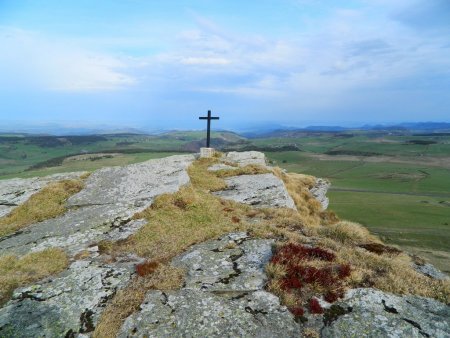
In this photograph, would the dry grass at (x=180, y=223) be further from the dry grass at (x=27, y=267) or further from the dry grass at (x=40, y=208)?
the dry grass at (x=40, y=208)

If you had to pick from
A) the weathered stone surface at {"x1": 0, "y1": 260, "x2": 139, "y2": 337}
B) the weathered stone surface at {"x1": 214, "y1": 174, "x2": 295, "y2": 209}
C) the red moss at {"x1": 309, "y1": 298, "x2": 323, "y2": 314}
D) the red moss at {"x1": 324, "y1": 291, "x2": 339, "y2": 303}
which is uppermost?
the weathered stone surface at {"x1": 214, "y1": 174, "x2": 295, "y2": 209}

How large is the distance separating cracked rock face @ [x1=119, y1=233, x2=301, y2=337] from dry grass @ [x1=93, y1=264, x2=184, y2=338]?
0.27 meters

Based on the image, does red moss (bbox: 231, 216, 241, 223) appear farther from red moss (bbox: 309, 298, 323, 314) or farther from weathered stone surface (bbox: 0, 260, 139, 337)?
red moss (bbox: 309, 298, 323, 314)

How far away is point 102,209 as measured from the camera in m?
15.8

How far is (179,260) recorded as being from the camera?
12039 mm

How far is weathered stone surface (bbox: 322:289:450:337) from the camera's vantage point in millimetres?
8125

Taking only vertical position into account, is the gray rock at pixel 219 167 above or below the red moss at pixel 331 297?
above

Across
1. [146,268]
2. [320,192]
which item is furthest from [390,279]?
[320,192]

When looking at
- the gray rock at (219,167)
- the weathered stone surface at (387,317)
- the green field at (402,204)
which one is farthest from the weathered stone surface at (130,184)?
the green field at (402,204)

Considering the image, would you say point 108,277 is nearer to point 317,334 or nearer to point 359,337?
point 317,334

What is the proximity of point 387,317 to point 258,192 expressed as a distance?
1291 cm

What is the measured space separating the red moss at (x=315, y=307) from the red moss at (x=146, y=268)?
5.00m

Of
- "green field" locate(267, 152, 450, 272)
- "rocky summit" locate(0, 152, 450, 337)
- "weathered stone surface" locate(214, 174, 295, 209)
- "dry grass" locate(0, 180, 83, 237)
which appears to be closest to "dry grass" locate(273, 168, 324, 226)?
"weathered stone surface" locate(214, 174, 295, 209)

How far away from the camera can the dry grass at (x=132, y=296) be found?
847cm
